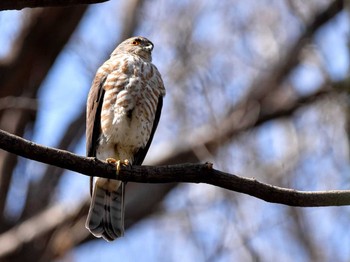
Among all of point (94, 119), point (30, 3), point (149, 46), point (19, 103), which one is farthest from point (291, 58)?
point (30, 3)

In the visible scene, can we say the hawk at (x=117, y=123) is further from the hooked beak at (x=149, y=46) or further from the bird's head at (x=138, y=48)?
the hooked beak at (x=149, y=46)

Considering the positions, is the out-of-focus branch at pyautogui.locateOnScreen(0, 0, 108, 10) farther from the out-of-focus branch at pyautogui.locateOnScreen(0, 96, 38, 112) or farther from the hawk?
the out-of-focus branch at pyautogui.locateOnScreen(0, 96, 38, 112)

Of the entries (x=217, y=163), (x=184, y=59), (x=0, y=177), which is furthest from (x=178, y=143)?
(x=0, y=177)

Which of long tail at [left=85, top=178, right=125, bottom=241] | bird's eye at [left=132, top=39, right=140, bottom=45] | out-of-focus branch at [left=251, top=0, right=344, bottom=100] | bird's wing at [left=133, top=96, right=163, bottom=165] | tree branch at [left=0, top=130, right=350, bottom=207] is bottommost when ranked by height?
tree branch at [left=0, top=130, right=350, bottom=207]

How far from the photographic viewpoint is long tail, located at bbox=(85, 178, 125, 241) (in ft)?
19.7

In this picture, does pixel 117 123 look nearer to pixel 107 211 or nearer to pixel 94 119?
pixel 94 119

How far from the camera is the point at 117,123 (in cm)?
609

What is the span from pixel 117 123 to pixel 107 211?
2.26ft

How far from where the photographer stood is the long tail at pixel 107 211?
601cm

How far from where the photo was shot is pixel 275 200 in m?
4.29

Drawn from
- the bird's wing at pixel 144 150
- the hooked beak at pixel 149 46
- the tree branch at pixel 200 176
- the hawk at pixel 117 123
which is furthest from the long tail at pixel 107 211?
the tree branch at pixel 200 176

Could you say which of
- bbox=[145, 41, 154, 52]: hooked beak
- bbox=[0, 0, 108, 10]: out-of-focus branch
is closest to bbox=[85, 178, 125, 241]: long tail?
bbox=[145, 41, 154, 52]: hooked beak

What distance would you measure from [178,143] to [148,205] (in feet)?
2.94

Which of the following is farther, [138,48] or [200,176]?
[138,48]
